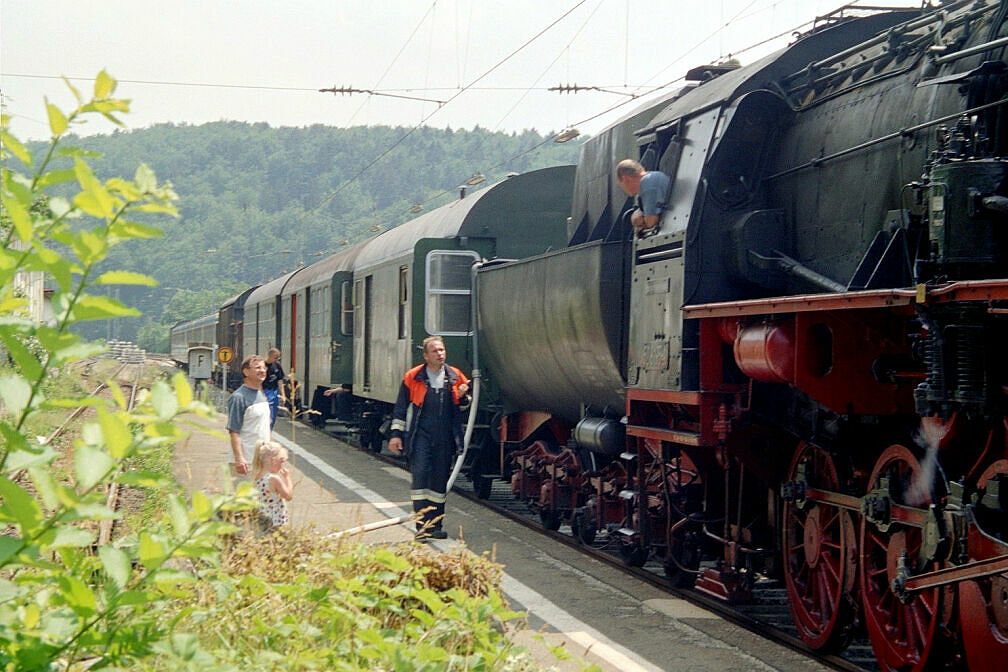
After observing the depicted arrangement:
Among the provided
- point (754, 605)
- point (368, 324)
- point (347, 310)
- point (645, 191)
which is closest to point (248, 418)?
point (645, 191)

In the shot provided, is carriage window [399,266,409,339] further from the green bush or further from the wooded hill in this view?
the wooded hill

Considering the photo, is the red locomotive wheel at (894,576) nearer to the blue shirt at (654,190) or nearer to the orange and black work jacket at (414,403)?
the blue shirt at (654,190)

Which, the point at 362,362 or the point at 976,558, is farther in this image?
the point at 362,362

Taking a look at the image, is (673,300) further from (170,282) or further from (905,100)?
(170,282)

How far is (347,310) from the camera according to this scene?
21.3 m

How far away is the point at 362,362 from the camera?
19625 millimetres

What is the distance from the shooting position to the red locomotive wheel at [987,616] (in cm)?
509

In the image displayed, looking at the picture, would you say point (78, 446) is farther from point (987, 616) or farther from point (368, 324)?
point (368, 324)

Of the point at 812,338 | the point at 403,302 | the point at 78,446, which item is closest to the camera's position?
the point at 78,446

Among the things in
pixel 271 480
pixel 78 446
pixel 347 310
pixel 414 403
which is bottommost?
pixel 271 480

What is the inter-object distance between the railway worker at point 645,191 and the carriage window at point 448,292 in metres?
6.23

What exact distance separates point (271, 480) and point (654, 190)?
3.52 metres

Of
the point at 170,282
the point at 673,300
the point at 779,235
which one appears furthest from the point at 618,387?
the point at 170,282

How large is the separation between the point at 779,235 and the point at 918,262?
226 centimetres
